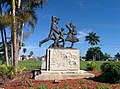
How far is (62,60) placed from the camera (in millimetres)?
15141

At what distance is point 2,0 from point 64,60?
27.9 ft

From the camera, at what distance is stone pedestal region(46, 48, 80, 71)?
49.2ft

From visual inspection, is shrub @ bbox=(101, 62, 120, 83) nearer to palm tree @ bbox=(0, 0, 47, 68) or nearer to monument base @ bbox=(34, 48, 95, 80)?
monument base @ bbox=(34, 48, 95, 80)

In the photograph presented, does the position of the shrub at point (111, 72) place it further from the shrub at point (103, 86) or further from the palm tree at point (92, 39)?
the palm tree at point (92, 39)

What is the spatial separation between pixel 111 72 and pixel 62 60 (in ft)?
11.1

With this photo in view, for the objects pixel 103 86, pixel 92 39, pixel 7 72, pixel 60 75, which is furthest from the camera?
pixel 92 39

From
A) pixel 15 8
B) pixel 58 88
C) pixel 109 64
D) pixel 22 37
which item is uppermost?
pixel 15 8

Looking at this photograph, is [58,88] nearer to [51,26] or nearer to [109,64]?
[109,64]

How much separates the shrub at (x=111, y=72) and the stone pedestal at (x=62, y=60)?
2.49 meters

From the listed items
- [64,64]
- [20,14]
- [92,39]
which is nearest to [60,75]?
[64,64]

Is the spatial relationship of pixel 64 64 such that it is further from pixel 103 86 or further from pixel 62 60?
pixel 103 86

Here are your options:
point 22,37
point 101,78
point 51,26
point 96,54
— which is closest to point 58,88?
point 101,78

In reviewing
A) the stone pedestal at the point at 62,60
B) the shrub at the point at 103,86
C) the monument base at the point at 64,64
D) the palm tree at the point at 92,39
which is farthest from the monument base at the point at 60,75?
the palm tree at the point at 92,39

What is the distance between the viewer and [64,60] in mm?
15172
